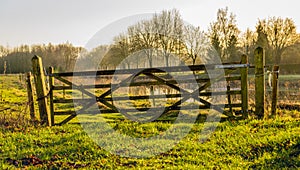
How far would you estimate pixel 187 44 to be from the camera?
3092cm

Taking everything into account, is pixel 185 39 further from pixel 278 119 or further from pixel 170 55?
pixel 278 119

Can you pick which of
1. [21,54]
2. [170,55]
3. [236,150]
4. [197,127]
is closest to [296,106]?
[197,127]

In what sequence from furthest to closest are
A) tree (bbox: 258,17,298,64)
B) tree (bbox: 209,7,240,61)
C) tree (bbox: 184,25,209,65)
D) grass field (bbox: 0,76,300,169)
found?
tree (bbox: 258,17,298,64) → tree (bbox: 209,7,240,61) → tree (bbox: 184,25,209,65) → grass field (bbox: 0,76,300,169)

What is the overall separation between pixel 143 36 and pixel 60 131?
12287 mm

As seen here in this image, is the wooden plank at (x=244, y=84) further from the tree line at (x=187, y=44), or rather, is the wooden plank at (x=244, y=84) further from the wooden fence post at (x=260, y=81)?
the tree line at (x=187, y=44)

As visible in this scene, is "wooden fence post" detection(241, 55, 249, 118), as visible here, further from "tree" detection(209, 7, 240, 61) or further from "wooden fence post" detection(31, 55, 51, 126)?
"tree" detection(209, 7, 240, 61)

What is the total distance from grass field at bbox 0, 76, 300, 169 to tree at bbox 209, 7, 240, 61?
26942 millimetres

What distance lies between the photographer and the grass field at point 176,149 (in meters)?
5.42

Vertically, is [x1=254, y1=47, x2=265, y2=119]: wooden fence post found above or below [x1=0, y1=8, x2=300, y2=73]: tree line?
below

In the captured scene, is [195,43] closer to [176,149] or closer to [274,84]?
[274,84]

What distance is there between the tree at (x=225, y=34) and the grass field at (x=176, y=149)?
1061 inches

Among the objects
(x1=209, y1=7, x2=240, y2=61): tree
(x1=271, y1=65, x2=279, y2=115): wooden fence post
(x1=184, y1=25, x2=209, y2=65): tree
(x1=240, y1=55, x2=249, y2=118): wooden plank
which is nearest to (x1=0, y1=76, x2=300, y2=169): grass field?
(x1=240, y1=55, x2=249, y2=118): wooden plank

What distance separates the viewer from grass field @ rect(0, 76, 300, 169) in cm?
542

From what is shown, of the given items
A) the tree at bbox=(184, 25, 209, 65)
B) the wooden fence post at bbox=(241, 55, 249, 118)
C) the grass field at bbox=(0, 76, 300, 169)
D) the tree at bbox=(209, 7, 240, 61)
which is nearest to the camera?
the grass field at bbox=(0, 76, 300, 169)
